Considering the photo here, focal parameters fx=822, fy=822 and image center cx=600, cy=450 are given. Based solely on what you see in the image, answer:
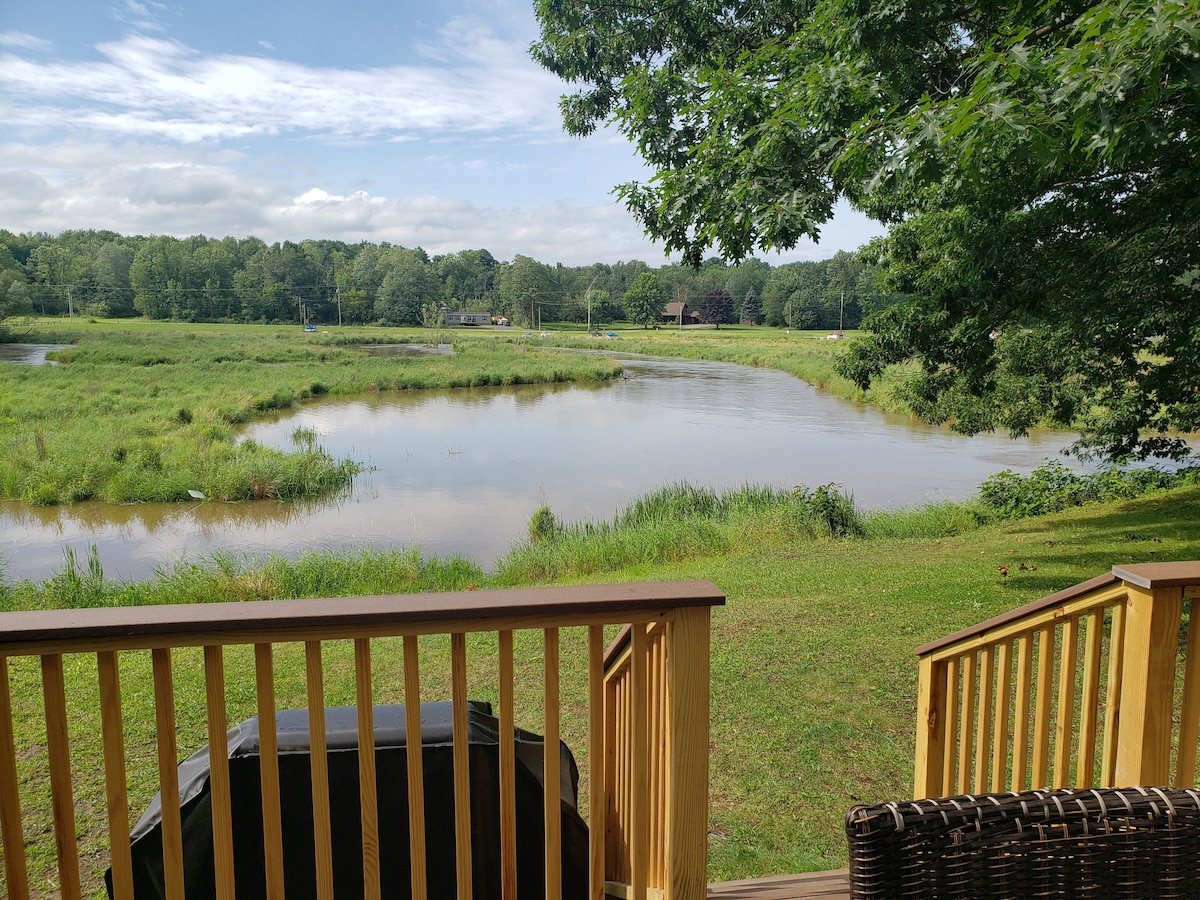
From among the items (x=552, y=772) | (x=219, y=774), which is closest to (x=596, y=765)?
(x=552, y=772)

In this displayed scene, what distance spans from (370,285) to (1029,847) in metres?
90.0

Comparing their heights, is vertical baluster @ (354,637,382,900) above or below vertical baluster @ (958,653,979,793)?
above

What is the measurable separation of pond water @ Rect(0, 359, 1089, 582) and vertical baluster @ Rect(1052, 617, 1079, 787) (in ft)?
36.2

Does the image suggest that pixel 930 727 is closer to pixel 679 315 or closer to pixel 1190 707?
pixel 1190 707

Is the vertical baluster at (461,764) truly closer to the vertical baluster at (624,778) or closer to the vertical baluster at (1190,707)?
the vertical baluster at (624,778)

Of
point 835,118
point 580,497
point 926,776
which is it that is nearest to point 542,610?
point 926,776

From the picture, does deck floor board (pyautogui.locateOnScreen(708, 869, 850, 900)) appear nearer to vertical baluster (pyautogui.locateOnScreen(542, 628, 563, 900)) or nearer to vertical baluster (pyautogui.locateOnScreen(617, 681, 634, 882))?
vertical baluster (pyautogui.locateOnScreen(617, 681, 634, 882))

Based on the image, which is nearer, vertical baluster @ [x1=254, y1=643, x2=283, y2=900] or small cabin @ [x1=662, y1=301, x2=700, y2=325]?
vertical baluster @ [x1=254, y1=643, x2=283, y2=900]

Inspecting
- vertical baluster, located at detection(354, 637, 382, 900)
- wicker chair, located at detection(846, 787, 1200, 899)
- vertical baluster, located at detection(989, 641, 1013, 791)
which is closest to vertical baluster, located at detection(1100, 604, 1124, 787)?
vertical baluster, located at detection(989, 641, 1013, 791)

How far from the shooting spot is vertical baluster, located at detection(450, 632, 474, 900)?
1.85m

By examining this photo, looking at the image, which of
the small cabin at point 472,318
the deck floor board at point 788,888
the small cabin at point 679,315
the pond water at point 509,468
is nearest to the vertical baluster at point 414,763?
the deck floor board at point 788,888

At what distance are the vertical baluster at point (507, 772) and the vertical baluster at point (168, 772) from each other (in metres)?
0.68

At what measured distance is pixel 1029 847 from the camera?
1281 mm

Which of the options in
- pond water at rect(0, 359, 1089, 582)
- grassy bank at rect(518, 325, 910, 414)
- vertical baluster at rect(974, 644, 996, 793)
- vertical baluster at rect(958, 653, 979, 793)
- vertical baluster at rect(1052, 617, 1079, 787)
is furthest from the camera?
grassy bank at rect(518, 325, 910, 414)
